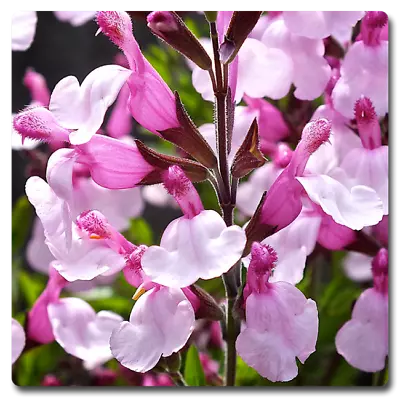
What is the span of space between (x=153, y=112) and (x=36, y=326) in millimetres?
298

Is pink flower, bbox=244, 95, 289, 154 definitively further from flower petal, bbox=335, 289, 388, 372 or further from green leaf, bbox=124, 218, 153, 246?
Result: green leaf, bbox=124, 218, 153, 246

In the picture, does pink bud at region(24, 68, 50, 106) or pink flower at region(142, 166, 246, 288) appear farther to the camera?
pink bud at region(24, 68, 50, 106)

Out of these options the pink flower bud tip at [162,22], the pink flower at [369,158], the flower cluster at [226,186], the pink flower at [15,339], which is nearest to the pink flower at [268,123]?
the flower cluster at [226,186]

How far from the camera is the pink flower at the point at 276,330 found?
1.98 ft

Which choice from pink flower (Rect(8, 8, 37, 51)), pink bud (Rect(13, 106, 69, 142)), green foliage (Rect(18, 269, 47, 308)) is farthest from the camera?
green foliage (Rect(18, 269, 47, 308))

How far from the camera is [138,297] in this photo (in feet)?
2.13

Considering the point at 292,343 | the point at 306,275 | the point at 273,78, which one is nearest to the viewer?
the point at 292,343

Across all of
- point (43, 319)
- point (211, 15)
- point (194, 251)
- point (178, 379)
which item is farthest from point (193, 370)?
point (211, 15)

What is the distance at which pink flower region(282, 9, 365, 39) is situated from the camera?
0.72 m

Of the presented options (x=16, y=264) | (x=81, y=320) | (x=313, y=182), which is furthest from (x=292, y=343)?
(x=16, y=264)

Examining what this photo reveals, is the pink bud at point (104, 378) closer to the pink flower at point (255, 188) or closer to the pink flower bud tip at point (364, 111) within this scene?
the pink flower at point (255, 188)

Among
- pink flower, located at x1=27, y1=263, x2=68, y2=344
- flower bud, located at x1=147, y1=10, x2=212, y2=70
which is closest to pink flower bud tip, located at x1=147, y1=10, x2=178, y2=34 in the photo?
flower bud, located at x1=147, y1=10, x2=212, y2=70

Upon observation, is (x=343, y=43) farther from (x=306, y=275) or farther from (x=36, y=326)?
(x=36, y=326)
